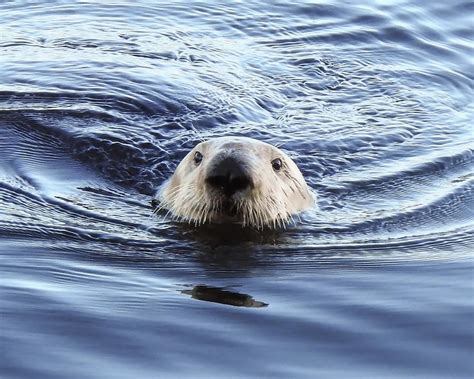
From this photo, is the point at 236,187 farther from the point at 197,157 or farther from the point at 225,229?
the point at 197,157

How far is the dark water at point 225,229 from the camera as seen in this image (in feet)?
16.6

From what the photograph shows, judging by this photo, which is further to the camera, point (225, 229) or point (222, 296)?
point (225, 229)

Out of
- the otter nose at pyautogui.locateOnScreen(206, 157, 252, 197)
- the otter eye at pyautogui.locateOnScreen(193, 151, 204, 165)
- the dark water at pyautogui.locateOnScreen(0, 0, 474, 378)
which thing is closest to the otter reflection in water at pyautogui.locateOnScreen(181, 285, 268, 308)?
the dark water at pyautogui.locateOnScreen(0, 0, 474, 378)

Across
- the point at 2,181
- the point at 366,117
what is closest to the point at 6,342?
the point at 2,181

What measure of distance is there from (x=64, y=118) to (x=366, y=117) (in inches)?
104

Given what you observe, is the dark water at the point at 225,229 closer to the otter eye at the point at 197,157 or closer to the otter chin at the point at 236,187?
the otter chin at the point at 236,187

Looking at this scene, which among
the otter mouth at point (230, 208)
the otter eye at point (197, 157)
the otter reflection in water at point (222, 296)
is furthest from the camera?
the otter eye at point (197, 157)

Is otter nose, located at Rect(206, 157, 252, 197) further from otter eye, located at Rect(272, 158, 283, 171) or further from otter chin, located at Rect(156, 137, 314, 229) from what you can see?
otter eye, located at Rect(272, 158, 283, 171)

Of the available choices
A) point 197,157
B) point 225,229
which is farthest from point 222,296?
point 197,157

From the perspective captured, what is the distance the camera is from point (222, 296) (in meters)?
5.75

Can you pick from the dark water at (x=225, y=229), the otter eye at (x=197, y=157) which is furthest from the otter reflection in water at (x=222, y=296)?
the otter eye at (x=197, y=157)

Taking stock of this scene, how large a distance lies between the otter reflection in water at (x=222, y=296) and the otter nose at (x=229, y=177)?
1056mm

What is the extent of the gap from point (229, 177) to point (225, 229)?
1.44 ft

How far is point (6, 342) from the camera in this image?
502cm
